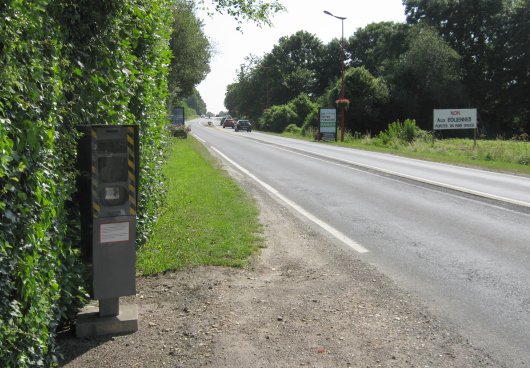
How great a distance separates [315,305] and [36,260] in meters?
2.84

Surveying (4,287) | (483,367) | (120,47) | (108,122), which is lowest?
(483,367)

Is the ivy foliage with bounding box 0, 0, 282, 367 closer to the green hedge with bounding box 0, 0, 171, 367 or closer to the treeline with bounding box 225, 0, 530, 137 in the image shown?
the green hedge with bounding box 0, 0, 171, 367

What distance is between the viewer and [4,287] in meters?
2.85

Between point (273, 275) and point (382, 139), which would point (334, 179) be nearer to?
point (273, 275)

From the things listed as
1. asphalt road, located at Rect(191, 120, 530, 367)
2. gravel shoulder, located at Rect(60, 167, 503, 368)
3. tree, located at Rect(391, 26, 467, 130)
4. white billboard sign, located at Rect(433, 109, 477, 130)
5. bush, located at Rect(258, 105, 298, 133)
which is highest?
tree, located at Rect(391, 26, 467, 130)

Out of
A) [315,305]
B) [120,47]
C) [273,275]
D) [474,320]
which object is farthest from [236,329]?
[120,47]

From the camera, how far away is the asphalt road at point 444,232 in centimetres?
504

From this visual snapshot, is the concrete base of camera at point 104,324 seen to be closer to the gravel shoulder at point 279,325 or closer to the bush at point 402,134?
the gravel shoulder at point 279,325

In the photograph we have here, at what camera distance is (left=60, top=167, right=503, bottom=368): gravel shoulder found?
407 centimetres

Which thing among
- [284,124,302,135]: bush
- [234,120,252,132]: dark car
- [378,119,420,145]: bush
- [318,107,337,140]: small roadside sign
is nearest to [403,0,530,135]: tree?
[284,124,302,135]: bush

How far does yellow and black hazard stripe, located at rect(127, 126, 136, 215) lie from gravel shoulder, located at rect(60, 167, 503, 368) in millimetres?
1107

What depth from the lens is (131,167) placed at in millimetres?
4512

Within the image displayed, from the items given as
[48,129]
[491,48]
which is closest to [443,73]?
[491,48]

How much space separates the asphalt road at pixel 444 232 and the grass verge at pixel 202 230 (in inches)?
49.4
